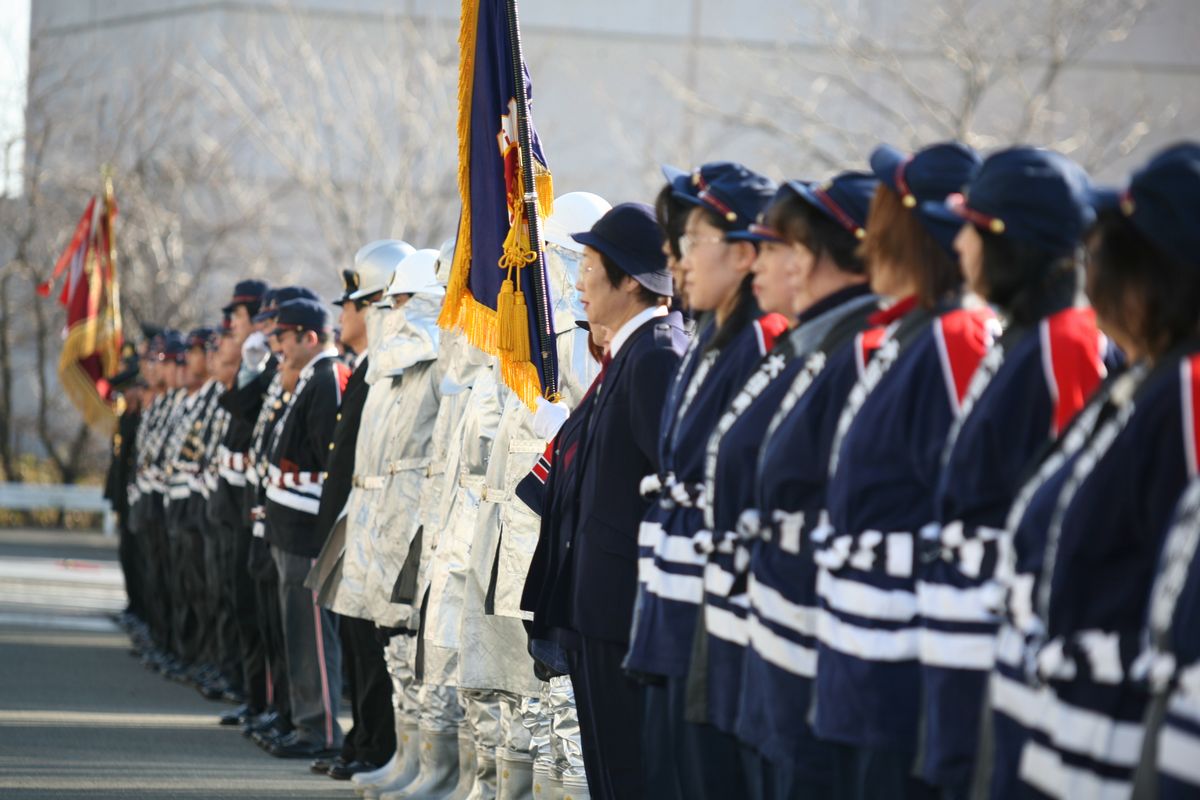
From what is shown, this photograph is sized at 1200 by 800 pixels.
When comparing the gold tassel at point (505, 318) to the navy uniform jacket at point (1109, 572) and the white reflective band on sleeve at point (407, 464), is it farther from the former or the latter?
the navy uniform jacket at point (1109, 572)

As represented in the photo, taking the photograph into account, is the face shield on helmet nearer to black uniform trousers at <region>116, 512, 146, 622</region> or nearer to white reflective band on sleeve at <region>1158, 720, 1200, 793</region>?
white reflective band on sleeve at <region>1158, 720, 1200, 793</region>

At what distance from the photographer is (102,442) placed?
32625mm

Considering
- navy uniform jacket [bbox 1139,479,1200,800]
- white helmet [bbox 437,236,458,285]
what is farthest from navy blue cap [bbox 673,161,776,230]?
white helmet [bbox 437,236,458,285]

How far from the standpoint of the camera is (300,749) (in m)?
10.1

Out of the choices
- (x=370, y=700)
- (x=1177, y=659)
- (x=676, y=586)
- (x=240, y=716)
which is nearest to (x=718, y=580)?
(x=676, y=586)

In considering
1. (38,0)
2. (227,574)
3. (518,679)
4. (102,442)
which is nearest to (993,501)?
(518,679)

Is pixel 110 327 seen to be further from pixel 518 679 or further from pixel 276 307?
pixel 518 679

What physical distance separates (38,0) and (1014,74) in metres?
20.1

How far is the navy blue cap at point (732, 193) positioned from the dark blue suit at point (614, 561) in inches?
24.7

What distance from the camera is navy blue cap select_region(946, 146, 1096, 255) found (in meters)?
3.92

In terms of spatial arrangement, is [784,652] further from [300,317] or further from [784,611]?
[300,317]

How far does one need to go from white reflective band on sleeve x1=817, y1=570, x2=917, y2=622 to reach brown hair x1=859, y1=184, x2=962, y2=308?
679mm

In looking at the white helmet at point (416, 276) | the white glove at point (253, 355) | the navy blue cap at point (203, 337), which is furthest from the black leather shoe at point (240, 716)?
the navy blue cap at point (203, 337)

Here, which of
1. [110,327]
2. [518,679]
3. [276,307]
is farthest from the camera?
[110,327]
